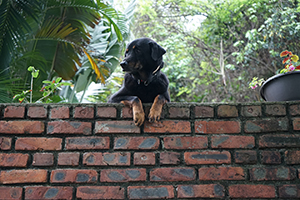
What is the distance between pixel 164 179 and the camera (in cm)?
175

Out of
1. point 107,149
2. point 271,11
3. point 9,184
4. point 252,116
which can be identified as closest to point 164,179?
point 107,149

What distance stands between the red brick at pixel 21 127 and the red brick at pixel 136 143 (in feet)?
1.81

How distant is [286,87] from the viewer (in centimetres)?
210

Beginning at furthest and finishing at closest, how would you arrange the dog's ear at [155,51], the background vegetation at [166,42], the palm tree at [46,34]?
the background vegetation at [166,42] → the palm tree at [46,34] → the dog's ear at [155,51]

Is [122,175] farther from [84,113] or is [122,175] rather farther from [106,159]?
[84,113]

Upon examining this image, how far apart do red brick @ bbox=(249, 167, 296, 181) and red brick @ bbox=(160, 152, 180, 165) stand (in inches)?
19.8

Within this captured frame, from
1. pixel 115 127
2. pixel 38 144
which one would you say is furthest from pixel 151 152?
pixel 38 144

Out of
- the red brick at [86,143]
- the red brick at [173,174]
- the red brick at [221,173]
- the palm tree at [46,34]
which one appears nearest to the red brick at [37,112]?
the red brick at [86,143]

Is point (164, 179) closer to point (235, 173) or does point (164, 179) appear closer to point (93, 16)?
point (235, 173)

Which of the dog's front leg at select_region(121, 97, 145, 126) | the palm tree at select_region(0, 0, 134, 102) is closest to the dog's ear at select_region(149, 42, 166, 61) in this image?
the dog's front leg at select_region(121, 97, 145, 126)

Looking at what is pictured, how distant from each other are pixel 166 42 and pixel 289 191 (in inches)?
279

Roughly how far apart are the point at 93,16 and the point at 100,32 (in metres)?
1.16

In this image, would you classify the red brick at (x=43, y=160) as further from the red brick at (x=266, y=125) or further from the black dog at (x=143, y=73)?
the red brick at (x=266, y=125)

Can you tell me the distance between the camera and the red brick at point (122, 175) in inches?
68.4
